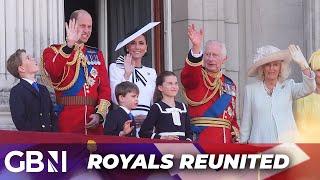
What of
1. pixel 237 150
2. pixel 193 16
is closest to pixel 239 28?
pixel 193 16

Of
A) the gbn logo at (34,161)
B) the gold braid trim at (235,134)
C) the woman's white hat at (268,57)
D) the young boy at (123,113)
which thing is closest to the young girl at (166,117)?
the young boy at (123,113)

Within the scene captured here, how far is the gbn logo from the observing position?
11094 millimetres

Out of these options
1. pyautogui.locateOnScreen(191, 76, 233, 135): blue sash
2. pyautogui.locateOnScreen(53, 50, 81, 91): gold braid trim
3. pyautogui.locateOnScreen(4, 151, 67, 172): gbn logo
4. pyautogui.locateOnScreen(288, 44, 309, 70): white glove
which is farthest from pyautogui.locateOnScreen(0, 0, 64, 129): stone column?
pyautogui.locateOnScreen(288, 44, 309, 70): white glove

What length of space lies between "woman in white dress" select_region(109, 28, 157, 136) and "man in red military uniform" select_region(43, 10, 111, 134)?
321mm

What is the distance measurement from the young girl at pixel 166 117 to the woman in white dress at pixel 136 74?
484mm

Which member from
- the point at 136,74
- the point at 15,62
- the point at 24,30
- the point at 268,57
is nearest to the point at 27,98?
the point at 15,62

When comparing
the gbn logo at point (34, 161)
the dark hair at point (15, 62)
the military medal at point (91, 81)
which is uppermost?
the dark hair at point (15, 62)

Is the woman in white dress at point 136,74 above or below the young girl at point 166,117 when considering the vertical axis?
above

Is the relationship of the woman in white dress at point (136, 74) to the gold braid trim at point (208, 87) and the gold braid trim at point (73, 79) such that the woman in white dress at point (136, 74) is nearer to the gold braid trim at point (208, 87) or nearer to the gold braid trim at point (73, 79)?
the gold braid trim at point (208, 87)

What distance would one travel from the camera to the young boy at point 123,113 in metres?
12.4

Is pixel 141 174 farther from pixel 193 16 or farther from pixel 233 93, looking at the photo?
pixel 193 16

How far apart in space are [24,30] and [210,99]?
2009 millimetres

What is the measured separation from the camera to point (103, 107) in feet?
42.2

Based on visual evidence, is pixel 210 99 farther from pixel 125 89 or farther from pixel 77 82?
pixel 77 82
